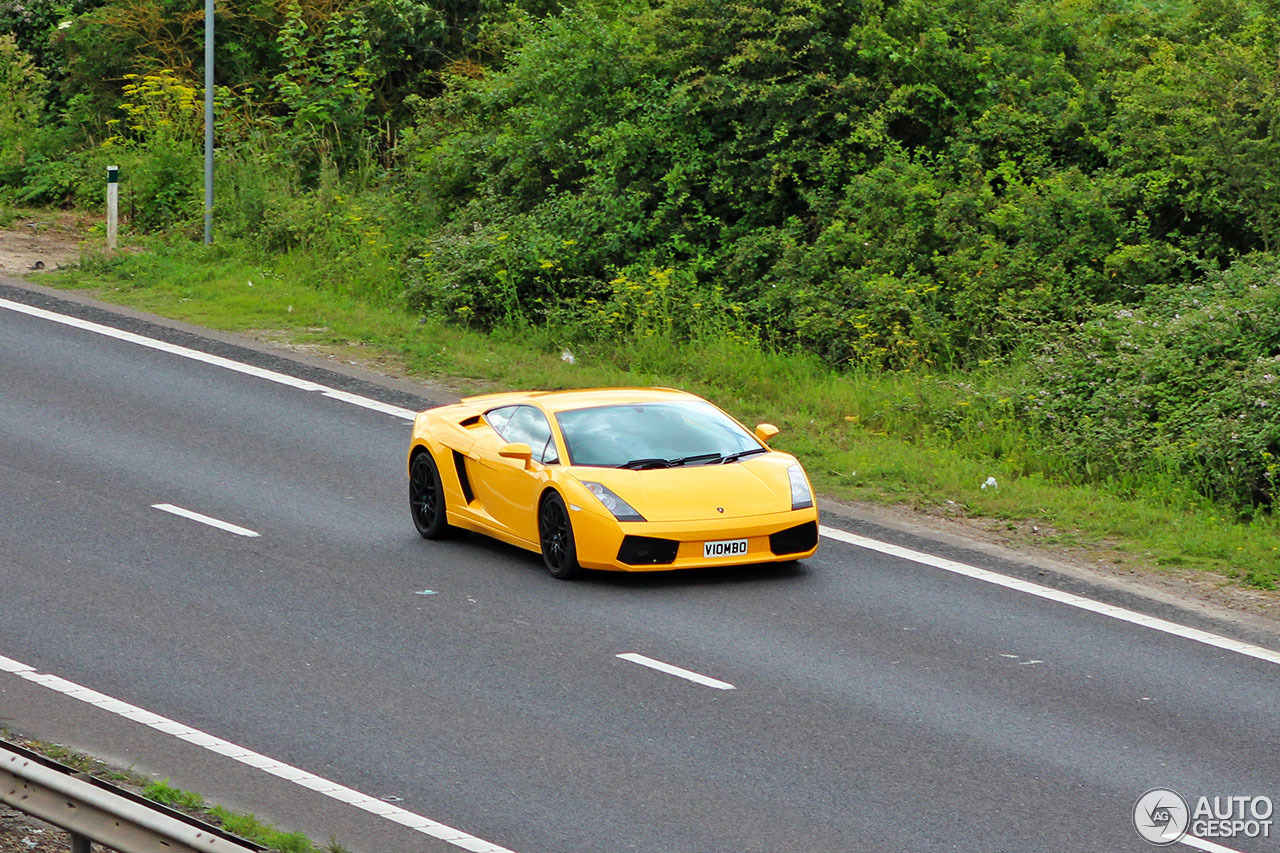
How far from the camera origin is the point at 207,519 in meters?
13.1

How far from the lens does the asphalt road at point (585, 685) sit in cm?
778

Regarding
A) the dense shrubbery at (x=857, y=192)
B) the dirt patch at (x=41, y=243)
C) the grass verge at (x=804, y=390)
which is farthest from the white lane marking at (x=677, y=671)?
the dirt patch at (x=41, y=243)

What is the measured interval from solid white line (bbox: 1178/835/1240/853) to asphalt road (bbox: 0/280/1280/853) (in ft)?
0.18

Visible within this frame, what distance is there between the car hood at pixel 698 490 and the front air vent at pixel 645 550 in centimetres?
16

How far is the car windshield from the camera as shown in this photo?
12.1 meters

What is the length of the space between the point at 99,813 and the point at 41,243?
1962cm

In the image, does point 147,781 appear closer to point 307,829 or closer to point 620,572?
point 307,829

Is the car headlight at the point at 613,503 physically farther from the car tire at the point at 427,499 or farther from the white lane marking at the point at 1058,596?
the white lane marking at the point at 1058,596

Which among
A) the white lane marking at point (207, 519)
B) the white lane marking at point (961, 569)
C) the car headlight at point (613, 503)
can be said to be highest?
the car headlight at point (613, 503)

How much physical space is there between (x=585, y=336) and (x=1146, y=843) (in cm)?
1262

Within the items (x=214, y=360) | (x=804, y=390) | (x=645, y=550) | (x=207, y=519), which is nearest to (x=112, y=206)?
(x=214, y=360)

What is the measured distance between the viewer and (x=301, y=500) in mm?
13797

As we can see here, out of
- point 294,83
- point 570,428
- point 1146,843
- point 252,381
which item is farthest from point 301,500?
point 294,83

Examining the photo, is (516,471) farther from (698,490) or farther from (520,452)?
(698,490)
